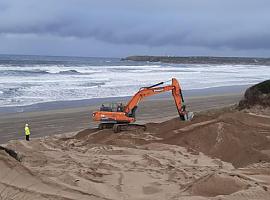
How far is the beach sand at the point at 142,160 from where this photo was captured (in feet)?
27.1

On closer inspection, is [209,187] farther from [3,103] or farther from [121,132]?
[3,103]

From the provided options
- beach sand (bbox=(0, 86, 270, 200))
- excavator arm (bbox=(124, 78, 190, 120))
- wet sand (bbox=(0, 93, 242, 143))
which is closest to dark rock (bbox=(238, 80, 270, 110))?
beach sand (bbox=(0, 86, 270, 200))

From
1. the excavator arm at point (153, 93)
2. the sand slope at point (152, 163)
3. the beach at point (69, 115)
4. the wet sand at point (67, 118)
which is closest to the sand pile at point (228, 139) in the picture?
the sand slope at point (152, 163)

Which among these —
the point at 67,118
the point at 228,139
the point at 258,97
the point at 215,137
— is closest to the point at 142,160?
the point at 215,137

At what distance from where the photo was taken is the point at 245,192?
788 centimetres

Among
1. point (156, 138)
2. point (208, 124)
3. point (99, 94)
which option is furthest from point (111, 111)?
point (99, 94)

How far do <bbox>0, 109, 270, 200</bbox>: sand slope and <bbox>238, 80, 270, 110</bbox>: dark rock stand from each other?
3.23m

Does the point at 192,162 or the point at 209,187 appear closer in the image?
the point at 209,187

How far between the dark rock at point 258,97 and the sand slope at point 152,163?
3.23m

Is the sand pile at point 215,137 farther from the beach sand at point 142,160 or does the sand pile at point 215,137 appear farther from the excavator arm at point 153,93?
the excavator arm at point 153,93

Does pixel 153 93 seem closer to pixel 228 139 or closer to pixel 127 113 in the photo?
pixel 127 113

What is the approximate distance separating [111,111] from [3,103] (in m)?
12.3

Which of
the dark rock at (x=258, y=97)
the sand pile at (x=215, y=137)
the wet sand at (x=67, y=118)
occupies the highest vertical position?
the dark rock at (x=258, y=97)

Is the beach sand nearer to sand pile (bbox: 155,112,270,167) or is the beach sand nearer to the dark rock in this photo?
sand pile (bbox: 155,112,270,167)
